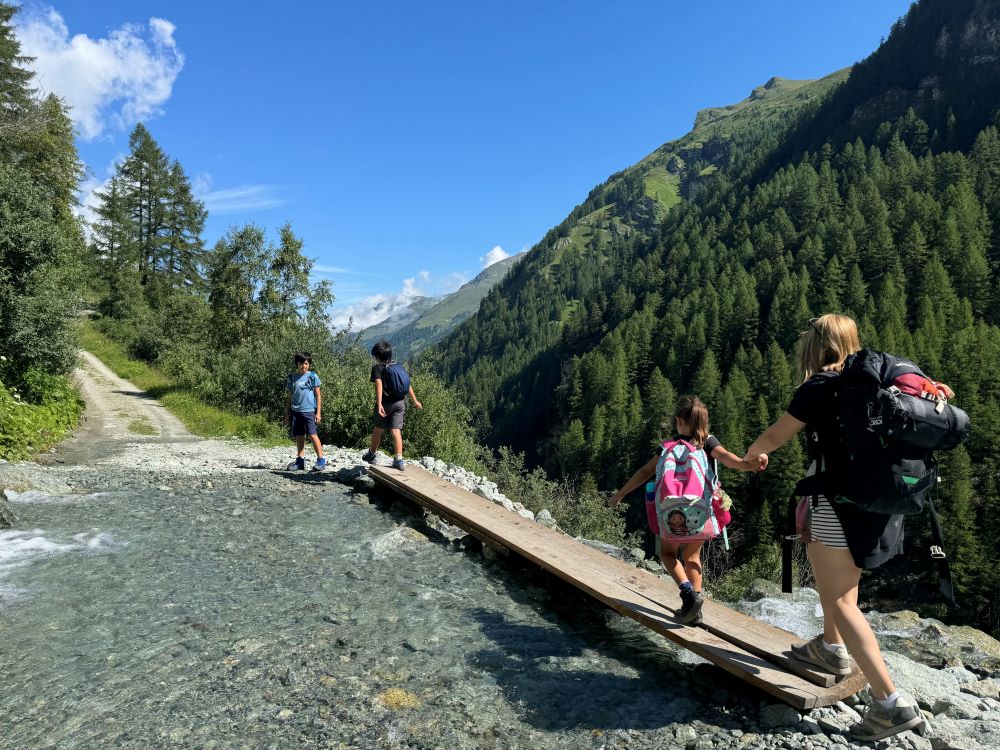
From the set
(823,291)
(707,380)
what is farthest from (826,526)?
(823,291)

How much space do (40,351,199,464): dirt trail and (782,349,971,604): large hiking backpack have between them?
15.0 meters

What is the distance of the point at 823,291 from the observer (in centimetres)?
11700

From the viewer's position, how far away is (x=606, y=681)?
4.81m

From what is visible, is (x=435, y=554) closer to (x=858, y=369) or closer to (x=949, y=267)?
(x=858, y=369)

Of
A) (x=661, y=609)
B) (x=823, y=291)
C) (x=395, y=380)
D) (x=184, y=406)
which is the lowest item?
(x=661, y=609)

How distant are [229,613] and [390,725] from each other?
2607mm

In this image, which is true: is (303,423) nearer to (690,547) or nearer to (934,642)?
(690,547)

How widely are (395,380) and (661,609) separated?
6800mm

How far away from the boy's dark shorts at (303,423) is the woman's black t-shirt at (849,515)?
978 cm

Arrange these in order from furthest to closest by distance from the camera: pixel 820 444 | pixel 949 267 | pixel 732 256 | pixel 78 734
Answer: pixel 732 256
pixel 949 267
pixel 78 734
pixel 820 444

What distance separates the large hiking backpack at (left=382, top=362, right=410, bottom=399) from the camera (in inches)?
420

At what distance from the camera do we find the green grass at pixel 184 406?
1803 cm

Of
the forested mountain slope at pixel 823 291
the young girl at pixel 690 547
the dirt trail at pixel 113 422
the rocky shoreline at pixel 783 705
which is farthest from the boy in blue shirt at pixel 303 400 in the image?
the forested mountain slope at pixel 823 291

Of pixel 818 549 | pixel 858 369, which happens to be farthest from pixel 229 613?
pixel 858 369
